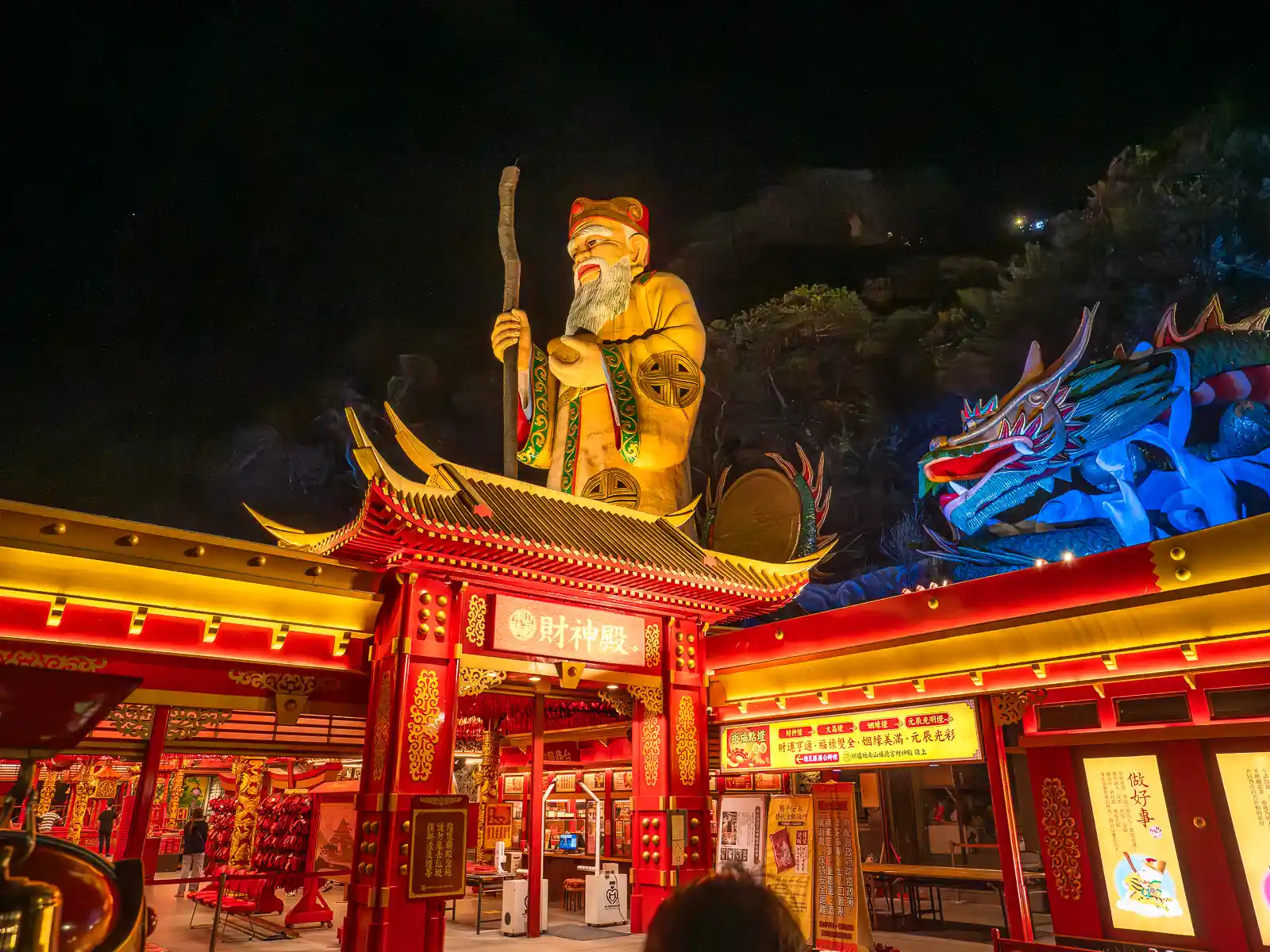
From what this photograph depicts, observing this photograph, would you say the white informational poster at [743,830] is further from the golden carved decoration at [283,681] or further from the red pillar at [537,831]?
the golden carved decoration at [283,681]

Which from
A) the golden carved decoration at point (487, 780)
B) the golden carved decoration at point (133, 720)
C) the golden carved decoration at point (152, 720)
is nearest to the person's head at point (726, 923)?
the golden carved decoration at point (152, 720)

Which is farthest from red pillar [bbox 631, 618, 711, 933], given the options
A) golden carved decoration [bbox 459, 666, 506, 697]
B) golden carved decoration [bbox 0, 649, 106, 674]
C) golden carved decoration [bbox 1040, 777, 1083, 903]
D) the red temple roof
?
golden carved decoration [bbox 0, 649, 106, 674]

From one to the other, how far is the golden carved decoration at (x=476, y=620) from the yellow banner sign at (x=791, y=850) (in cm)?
431

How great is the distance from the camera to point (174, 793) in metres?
24.7

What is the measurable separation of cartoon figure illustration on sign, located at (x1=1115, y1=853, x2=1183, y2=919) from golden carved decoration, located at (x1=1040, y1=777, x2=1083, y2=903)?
0.43 meters

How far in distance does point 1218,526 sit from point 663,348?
1035cm

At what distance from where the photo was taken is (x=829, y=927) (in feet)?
30.4

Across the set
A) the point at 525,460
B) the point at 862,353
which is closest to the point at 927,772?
the point at 525,460

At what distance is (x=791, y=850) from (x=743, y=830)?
64cm

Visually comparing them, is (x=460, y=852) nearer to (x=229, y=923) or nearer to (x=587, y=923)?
(x=587, y=923)

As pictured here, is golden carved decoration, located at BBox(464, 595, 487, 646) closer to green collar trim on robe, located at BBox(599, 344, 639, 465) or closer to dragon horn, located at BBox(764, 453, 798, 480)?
green collar trim on robe, located at BBox(599, 344, 639, 465)

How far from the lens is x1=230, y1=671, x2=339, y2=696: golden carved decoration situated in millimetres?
8703

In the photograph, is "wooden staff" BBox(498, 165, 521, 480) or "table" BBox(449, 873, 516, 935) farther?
"wooden staff" BBox(498, 165, 521, 480)

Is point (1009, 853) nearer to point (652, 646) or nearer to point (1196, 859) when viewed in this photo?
point (1196, 859)
